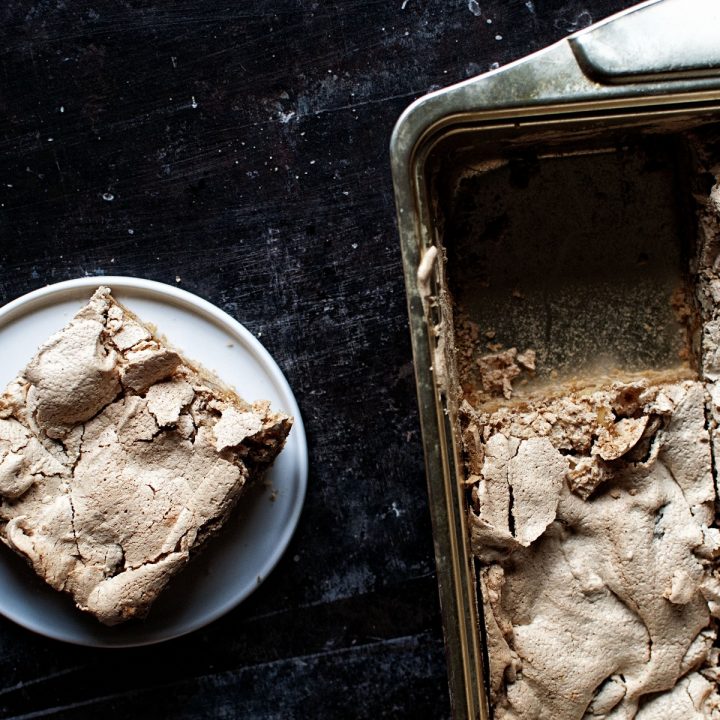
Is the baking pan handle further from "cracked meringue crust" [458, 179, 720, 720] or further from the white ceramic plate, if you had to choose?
the white ceramic plate

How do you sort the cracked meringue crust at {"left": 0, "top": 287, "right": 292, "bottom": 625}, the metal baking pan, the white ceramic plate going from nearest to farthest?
the metal baking pan → the cracked meringue crust at {"left": 0, "top": 287, "right": 292, "bottom": 625} → the white ceramic plate

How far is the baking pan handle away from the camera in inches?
61.1

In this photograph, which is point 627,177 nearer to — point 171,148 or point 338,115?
point 338,115

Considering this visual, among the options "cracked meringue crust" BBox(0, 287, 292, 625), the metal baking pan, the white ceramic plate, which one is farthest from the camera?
the white ceramic plate

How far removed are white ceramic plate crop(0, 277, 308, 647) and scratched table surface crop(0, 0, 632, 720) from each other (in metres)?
0.10

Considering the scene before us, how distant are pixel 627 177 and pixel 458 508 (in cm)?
91

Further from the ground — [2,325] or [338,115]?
[338,115]

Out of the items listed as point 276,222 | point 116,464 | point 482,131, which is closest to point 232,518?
point 116,464

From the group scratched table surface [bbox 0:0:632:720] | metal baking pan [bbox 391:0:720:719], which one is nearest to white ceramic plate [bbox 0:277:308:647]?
scratched table surface [bbox 0:0:632:720]

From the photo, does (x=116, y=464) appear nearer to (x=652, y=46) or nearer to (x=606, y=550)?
(x=606, y=550)

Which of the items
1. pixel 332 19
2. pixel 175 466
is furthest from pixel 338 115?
pixel 175 466

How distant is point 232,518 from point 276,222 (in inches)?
29.4

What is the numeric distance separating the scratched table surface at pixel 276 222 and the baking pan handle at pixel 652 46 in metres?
0.44

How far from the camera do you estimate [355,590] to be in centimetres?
206
